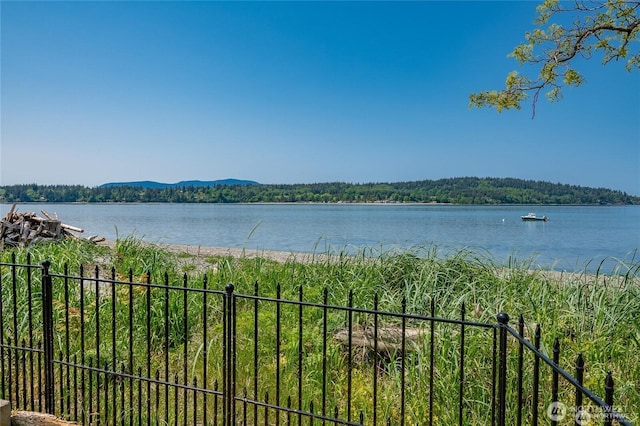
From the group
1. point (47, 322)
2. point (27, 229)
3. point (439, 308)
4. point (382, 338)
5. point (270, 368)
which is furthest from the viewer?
point (27, 229)

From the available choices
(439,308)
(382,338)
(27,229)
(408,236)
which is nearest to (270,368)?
(382,338)

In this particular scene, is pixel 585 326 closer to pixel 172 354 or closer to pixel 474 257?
pixel 474 257

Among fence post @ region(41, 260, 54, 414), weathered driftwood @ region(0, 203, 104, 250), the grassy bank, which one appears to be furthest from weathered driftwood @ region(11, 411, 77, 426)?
weathered driftwood @ region(0, 203, 104, 250)

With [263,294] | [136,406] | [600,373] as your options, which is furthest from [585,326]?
[136,406]

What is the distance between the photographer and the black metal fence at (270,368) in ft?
10.3

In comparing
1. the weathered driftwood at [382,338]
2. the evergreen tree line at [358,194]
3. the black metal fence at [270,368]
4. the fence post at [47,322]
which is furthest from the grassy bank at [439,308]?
the evergreen tree line at [358,194]

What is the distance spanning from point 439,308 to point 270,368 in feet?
6.60

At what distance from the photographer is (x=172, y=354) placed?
5016 mm

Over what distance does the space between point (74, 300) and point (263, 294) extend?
2.59 m

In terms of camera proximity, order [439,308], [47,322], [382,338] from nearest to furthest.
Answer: [47,322] → [382,338] → [439,308]

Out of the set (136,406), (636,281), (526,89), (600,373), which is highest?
(526,89)

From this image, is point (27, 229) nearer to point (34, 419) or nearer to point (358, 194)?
point (34, 419)

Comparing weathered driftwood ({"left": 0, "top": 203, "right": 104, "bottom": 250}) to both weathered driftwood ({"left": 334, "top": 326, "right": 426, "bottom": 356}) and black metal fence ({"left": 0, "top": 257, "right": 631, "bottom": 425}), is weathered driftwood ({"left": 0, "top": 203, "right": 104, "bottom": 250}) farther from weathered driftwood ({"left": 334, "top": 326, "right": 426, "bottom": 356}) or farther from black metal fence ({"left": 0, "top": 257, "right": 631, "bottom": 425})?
weathered driftwood ({"left": 334, "top": 326, "right": 426, "bottom": 356})

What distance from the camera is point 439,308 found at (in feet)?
16.2
